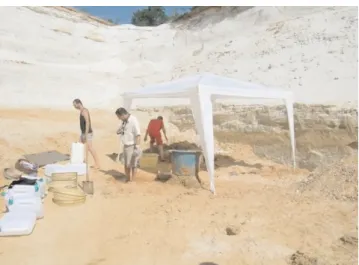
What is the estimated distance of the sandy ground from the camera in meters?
4.05

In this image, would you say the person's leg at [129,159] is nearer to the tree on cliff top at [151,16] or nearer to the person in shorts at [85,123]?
the person in shorts at [85,123]

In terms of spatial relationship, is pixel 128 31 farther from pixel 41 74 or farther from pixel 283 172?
pixel 283 172

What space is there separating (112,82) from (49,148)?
9.72m

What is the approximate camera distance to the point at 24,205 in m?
5.05

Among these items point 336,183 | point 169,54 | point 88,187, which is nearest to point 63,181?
point 88,187

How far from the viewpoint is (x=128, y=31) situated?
24312 mm

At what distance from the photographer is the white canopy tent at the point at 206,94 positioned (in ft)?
21.8

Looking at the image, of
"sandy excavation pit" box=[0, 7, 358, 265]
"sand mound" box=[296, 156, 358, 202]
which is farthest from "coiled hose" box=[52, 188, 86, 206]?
"sand mound" box=[296, 156, 358, 202]

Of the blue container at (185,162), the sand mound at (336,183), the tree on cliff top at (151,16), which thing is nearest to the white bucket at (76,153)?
the blue container at (185,162)

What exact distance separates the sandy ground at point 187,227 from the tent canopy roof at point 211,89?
180 centimetres

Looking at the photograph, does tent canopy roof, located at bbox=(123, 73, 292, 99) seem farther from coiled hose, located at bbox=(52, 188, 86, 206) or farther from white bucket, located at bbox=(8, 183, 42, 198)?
white bucket, located at bbox=(8, 183, 42, 198)

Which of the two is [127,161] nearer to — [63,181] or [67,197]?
[63,181]

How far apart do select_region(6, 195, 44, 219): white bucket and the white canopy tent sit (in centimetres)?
283
